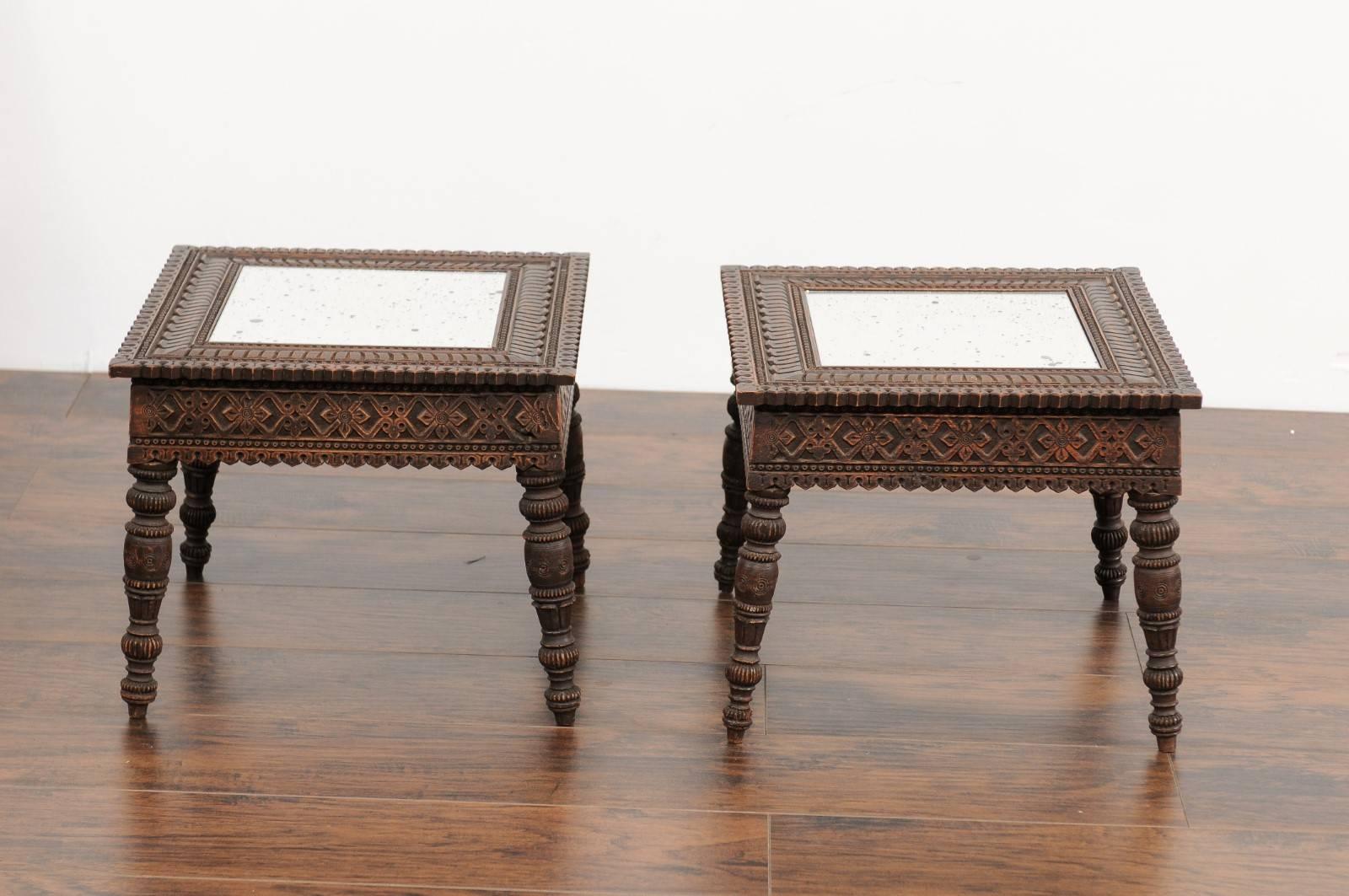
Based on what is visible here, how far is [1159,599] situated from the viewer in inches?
98.3

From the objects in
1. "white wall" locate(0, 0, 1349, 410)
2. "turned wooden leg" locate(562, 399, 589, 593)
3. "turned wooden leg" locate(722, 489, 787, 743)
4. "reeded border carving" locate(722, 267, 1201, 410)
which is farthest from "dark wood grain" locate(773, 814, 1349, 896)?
"white wall" locate(0, 0, 1349, 410)

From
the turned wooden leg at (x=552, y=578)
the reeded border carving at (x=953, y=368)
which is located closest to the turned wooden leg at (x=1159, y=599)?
the reeded border carving at (x=953, y=368)

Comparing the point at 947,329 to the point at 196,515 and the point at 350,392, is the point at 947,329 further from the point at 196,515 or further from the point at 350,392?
the point at 196,515

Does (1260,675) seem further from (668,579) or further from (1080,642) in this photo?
(668,579)

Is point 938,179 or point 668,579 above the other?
point 938,179

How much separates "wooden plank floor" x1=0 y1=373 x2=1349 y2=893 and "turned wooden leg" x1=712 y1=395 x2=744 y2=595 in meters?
0.05

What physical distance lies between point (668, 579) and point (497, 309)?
653 mm

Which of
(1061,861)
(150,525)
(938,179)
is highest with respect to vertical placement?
(938,179)

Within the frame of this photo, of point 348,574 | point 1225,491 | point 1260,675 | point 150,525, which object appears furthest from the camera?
point 1225,491

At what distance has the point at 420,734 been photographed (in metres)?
2.58

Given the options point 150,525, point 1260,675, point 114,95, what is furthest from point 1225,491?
point 114,95

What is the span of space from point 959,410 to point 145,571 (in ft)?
3.79

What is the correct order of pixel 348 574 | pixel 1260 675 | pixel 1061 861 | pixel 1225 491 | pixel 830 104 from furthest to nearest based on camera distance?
pixel 830 104 < pixel 1225 491 < pixel 348 574 < pixel 1260 675 < pixel 1061 861

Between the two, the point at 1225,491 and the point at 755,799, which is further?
the point at 1225,491
